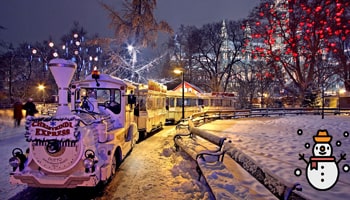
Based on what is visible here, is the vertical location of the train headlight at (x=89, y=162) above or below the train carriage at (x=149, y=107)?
below

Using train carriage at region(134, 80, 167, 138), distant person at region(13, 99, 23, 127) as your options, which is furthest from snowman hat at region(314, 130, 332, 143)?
distant person at region(13, 99, 23, 127)

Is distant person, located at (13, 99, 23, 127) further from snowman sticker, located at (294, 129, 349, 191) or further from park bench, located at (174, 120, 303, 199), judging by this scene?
snowman sticker, located at (294, 129, 349, 191)

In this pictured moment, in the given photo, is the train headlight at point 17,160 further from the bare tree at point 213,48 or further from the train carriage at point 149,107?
the bare tree at point 213,48

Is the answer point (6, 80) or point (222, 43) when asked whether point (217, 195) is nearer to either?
point (222, 43)

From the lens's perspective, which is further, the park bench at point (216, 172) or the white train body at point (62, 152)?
the white train body at point (62, 152)

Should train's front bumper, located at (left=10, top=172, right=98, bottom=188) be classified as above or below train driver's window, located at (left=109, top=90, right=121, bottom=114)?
below

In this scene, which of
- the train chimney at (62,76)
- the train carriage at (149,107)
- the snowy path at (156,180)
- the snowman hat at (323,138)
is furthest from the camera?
the train carriage at (149,107)

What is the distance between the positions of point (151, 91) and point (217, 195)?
1272cm

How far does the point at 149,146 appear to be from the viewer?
1337 centimetres

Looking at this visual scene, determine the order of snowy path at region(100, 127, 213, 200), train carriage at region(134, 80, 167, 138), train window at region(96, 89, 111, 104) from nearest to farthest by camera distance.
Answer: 1. snowy path at region(100, 127, 213, 200)
2. train window at region(96, 89, 111, 104)
3. train carriage at region(134, 80, 167, 138)

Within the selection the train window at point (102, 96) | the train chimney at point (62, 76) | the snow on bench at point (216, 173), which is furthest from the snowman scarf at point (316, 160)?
the train window at point (102, 96)

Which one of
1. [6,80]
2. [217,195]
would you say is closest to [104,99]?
[217,195]

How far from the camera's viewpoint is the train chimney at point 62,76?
694cm

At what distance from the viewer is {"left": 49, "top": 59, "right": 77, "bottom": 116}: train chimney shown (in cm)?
694
